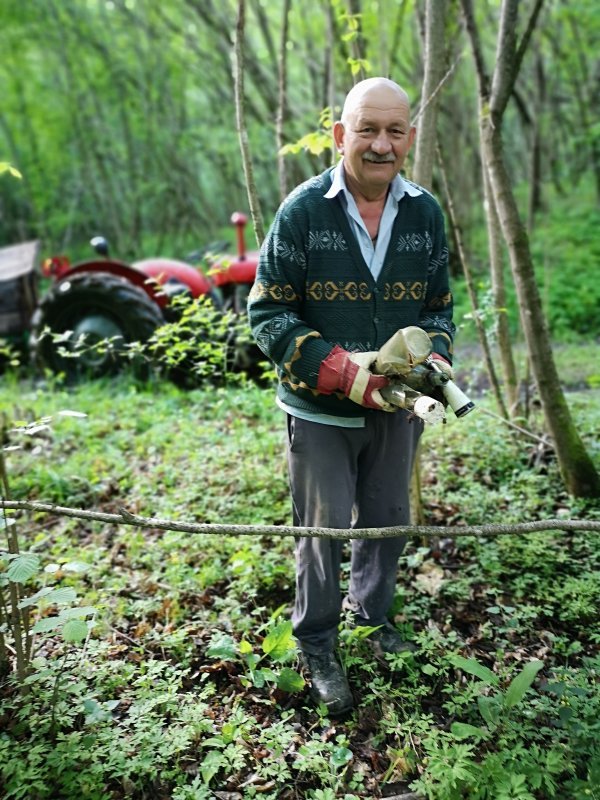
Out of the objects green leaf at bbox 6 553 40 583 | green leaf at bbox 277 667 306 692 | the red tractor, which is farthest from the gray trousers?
the red tractor

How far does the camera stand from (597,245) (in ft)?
35.8

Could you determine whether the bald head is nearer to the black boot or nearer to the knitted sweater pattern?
the knitted sweater pattern

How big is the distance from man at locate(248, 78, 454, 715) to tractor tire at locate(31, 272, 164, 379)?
387 cm

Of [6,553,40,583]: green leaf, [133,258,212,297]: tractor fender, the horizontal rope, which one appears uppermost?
[133,258,212,297]: tractor fender

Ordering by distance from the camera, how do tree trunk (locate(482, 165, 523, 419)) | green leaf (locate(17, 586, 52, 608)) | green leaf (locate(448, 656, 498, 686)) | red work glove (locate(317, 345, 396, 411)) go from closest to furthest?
red work glove (locate(317, 345, 396, 411)) < green leaf (locate(17, 586, 52, 608)) < green leaf (locate(448, 656, 498, 686)) < tree trunk (locate(482, 165, 523, 419))

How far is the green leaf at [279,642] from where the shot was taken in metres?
2.49

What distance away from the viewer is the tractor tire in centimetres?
597

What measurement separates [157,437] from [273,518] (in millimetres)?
1549

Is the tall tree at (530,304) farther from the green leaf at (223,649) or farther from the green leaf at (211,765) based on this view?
the green leaf at (211,765)

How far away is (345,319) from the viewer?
216 cm

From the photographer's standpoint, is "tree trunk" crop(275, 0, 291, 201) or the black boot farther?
"tree trunk" crop(275, 0, 291, 201)

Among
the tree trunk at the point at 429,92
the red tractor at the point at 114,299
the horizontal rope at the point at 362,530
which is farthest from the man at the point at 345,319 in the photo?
the red tractor at the point at 114,299

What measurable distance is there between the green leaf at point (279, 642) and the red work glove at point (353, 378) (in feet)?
3.47

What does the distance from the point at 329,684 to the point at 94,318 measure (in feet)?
15.8
